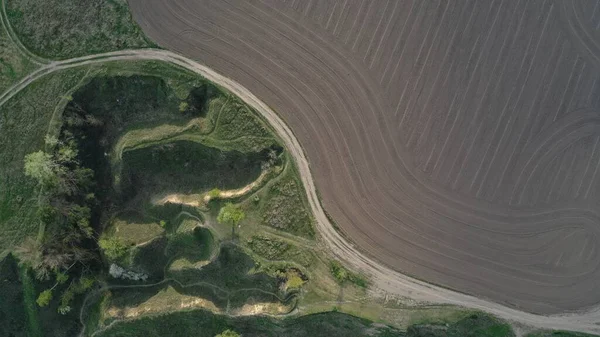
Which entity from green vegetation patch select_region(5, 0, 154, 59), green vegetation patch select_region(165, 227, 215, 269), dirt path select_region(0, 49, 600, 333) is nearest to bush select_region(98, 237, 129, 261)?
green vegetation patch select_region(165, 227, 215, 269)

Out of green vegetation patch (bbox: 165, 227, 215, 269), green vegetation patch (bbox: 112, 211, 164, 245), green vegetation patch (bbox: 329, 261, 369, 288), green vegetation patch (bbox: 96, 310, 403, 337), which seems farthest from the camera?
green vegetation patch (bbox: 112, 211, 164, 245)

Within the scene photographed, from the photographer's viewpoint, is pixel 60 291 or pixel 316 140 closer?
Answer: pixel 316 140

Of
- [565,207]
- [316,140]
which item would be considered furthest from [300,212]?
[565,207]

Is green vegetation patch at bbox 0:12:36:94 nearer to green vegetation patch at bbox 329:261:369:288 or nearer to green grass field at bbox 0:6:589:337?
green grass field at bbox 0:6:589:337

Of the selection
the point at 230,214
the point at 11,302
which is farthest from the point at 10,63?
the point at 230,214

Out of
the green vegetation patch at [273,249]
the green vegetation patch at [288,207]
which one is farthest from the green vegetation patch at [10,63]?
the green vegetation patch at [273,249]

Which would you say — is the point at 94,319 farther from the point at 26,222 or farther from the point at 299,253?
the point at 299,253
